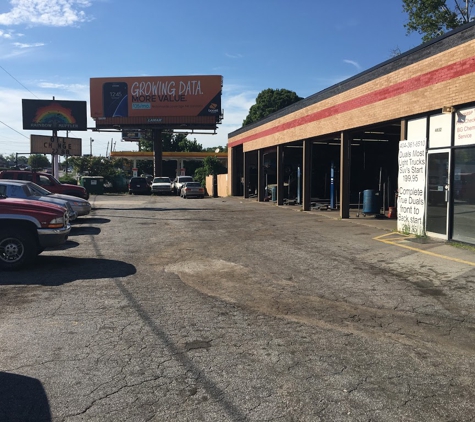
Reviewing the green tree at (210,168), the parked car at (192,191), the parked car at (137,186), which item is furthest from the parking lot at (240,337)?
the green tree at (210,168)

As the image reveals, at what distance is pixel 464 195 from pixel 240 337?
27.2ft

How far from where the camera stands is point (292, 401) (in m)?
3.80

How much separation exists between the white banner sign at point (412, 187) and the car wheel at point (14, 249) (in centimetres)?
975

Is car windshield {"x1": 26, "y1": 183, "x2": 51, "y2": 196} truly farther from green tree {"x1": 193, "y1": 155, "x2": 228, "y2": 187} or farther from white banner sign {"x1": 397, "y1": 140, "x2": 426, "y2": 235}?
green tree {"x1": 193, "y1": 155, "x2": 228, "y2": 187}

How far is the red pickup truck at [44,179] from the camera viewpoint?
688 inches

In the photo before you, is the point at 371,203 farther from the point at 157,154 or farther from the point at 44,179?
the point at 157,154

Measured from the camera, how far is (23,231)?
8.74m

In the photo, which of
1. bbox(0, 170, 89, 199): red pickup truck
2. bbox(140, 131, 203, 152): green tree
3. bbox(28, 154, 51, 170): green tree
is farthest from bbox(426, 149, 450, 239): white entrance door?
bbox(28, 154, 51, 170): green tree

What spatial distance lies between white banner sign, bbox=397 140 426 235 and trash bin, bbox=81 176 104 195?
3390cm

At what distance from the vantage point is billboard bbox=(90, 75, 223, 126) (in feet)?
156

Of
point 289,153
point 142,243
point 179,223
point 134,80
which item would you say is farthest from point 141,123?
point 142,243

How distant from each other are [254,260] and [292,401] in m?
6.20

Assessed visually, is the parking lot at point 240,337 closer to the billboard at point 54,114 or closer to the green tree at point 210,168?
the green tree at point 210,168

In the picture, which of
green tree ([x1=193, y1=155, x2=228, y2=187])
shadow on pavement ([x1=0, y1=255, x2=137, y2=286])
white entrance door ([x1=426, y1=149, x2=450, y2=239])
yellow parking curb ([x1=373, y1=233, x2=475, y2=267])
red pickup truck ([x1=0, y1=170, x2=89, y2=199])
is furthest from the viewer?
green tree ([x1=193, y1=155, x2=228, y2=187])
